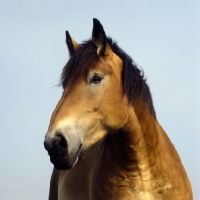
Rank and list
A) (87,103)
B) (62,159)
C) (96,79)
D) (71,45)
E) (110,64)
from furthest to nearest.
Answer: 1. (71,45)
2. (110,64)
3. (96,79)
4. (87,103)
5. (62,159)

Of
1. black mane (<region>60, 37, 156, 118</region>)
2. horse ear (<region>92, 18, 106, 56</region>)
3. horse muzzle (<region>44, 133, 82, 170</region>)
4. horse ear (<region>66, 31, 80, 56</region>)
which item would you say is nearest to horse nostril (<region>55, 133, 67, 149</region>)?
horse muzzle (<region>44, 133, 82, 170</region>)

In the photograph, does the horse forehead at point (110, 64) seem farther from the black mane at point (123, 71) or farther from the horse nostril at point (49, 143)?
the horse nostril at point (49, 143)

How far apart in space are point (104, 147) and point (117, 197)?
68cm

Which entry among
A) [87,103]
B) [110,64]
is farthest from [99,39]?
[87,103]

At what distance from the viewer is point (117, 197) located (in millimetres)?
4711

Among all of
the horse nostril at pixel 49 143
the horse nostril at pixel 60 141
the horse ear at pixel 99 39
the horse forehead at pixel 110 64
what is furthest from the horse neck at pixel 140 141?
the horse nostril at pixel 49 143

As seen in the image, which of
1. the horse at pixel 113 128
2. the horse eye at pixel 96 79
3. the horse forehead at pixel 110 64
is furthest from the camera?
the horse forehead at pixel 110 64

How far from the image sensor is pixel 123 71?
4789 mm

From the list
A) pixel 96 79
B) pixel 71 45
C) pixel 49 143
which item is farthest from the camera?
pixel 71 45

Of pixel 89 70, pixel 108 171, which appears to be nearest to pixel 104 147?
pixel 108 171

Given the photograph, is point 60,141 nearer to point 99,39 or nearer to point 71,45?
point 99,39

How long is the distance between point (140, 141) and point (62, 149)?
1.10m

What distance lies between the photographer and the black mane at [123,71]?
177 inches

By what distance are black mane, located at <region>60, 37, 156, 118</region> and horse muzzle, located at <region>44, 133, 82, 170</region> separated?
2.27 ft
